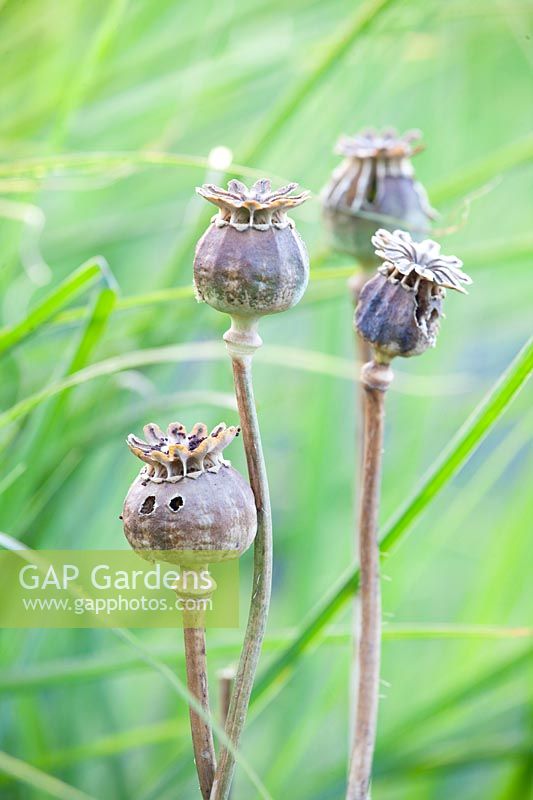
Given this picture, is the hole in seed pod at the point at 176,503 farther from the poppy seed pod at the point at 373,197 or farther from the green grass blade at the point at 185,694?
the poppy seed pod at the point at 373,197

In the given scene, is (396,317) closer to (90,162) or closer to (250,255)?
(250,255)

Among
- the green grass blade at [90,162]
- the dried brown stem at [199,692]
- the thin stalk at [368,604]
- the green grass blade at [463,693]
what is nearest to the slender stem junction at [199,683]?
the dried brown stem at [199,692]

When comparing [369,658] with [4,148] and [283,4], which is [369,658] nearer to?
[4,148]

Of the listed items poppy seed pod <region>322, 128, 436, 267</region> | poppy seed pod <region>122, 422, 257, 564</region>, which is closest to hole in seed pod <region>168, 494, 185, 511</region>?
poppy seed pod <region>122, 422, 257, 564</region>

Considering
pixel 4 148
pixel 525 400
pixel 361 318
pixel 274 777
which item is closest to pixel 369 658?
pixel 361 318

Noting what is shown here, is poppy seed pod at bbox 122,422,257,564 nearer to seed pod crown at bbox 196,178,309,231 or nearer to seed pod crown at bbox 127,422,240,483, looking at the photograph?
seed pod crown at bbox 127,422,240,483

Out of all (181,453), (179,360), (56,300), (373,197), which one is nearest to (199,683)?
(181,453)
